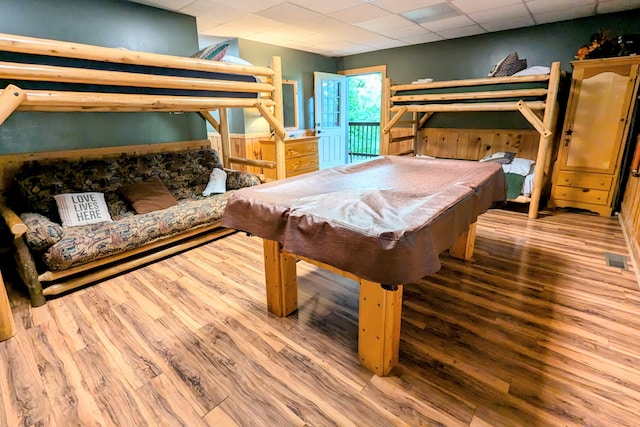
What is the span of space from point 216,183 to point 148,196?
77cm

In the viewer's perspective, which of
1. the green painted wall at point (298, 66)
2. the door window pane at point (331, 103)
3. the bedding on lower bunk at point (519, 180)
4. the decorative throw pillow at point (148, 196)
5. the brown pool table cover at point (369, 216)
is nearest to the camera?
the brown pool table cover at point (369, 216)

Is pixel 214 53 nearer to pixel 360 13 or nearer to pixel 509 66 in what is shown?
pixel 360 13

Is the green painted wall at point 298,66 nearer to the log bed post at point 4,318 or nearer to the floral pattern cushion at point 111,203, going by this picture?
the floral pattern cushion at point 111,203

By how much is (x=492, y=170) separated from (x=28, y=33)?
4034mm

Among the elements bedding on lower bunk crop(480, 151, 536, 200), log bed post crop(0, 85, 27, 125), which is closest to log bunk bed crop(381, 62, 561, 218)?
bedding on lower bunk crop(480, 151, 536, 200)

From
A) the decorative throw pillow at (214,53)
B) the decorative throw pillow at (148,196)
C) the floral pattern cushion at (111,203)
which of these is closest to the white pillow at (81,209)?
the floral pattern cushion at (111,203)

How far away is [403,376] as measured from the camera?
5.12ft

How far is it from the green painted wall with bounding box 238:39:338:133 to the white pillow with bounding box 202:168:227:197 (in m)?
1.72

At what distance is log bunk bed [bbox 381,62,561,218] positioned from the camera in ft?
11.5

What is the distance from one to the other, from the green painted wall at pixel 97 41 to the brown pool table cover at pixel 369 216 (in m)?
2.36

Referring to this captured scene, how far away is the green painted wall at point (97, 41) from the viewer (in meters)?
2.73

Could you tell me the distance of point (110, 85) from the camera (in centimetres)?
220

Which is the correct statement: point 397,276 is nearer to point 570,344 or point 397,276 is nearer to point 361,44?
point 570,344

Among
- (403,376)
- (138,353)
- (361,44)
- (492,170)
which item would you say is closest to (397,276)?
(403,376)
